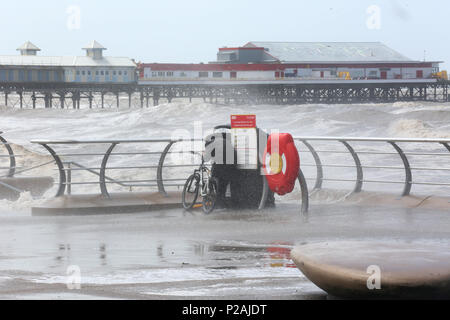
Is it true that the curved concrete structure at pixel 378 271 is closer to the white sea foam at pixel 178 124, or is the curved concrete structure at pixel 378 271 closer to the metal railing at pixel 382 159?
the metal railing at pixel 382 159

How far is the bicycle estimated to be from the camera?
444 inches

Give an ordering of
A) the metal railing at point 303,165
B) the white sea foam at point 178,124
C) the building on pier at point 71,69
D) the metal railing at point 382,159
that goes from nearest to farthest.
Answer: the metal railing at point 382,159 → the metal railing at point 303,165 → the white sea foam at point 178,124 → the building on pier at point 71,69

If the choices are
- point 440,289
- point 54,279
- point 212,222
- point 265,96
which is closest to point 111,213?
point 212,222

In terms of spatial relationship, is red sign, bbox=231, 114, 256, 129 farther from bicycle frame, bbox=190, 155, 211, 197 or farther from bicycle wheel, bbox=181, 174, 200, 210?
bicycle wheel, bbox=181, 174, 200, 210

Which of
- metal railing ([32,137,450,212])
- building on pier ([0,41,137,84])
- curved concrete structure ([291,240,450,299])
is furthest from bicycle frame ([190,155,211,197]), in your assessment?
building on pier ([0,41,137,84])

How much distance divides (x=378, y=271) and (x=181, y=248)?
3.28 metres

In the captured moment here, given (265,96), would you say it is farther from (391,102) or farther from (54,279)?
(54,279)

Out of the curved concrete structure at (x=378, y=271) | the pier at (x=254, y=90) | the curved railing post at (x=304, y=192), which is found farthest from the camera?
the pier at (x=254, y=90)

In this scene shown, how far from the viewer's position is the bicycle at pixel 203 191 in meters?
11.3

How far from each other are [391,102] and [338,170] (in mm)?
83923

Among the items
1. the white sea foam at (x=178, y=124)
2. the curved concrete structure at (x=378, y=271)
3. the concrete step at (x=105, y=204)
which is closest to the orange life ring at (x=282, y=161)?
the concrete step at (x=105, y=204)

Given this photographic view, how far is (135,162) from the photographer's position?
3812 centimetres

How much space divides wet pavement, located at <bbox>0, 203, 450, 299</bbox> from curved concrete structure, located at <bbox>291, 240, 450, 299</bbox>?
279mm

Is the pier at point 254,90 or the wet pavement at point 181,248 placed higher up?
the wet pavement at point 181,248
